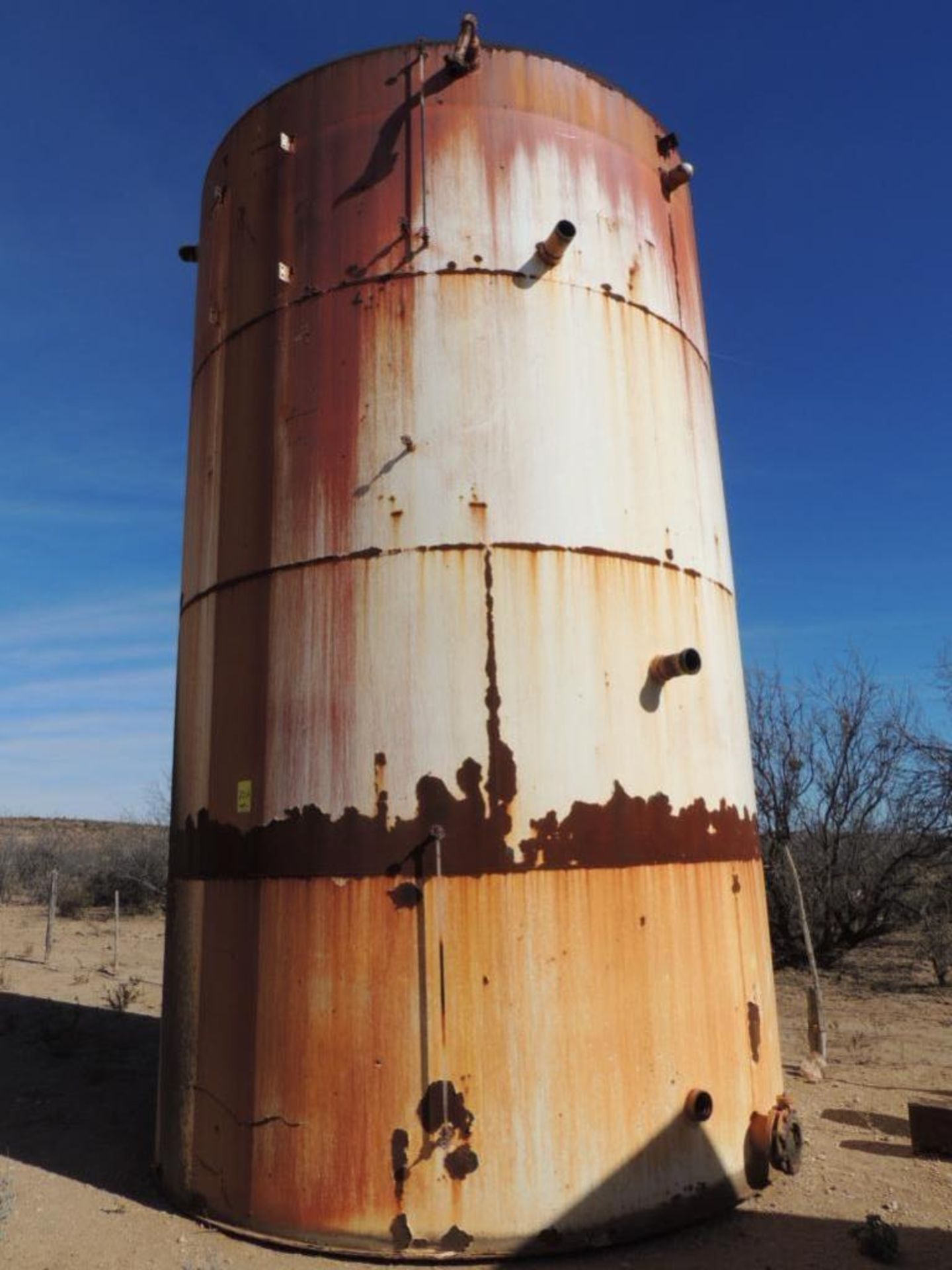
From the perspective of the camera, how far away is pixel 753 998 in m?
6.06

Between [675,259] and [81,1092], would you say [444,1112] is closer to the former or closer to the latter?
[81,1092]

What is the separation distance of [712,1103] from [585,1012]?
1.00 meters

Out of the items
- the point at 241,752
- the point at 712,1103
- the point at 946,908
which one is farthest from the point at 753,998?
the point at 946,908

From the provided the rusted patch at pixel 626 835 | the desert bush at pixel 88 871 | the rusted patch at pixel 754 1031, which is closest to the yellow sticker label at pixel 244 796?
the rusted patch at pixel 626 835

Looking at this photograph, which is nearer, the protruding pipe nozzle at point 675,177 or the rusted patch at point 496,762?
the rusted patch at point 496,762

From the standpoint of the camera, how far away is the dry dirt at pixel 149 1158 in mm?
5152

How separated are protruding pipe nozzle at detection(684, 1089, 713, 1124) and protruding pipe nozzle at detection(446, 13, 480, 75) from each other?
6413 millimetres

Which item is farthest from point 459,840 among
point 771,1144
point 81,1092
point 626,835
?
point 81,1092

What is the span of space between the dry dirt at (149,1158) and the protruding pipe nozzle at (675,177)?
677 cm

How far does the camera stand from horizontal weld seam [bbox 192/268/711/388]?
6.11 meters

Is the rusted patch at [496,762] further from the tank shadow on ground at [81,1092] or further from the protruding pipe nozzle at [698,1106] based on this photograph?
the tank shadow on ground at [81,1092]

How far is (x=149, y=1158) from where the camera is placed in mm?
6801

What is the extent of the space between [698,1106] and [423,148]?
600 centimetres

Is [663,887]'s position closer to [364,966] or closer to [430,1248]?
[364,966]
